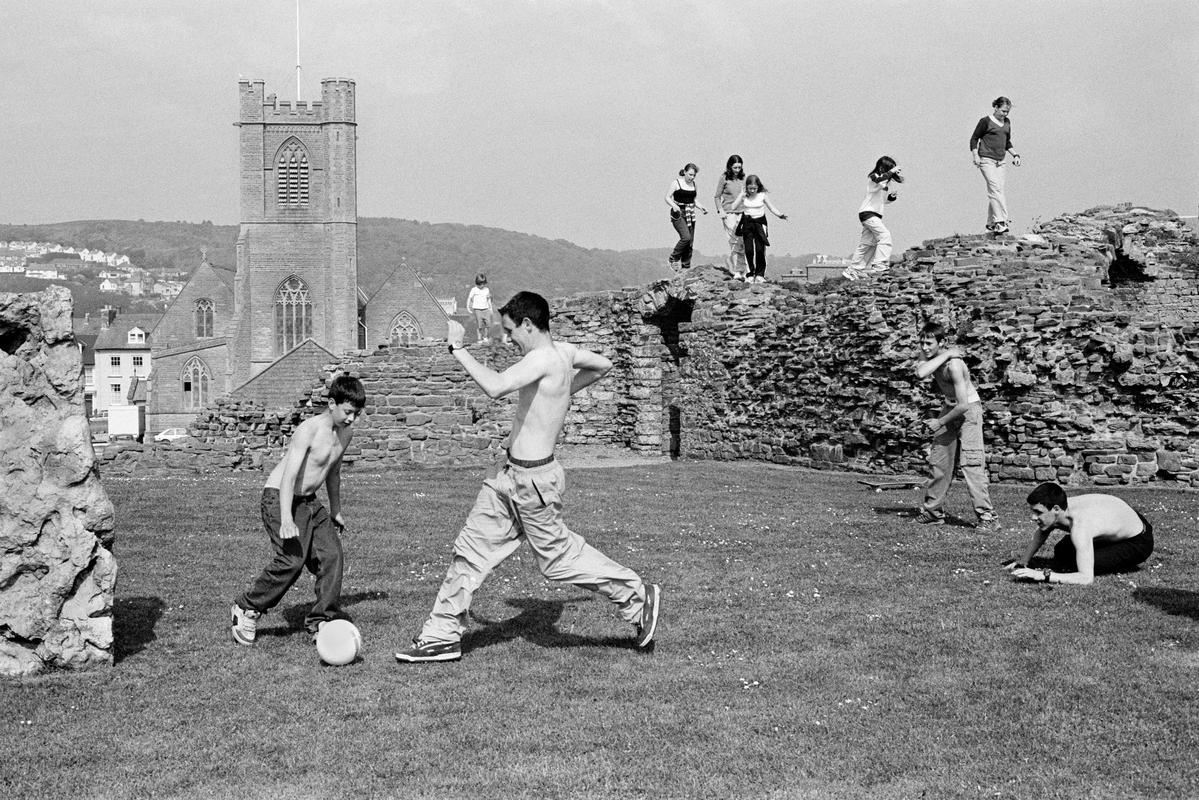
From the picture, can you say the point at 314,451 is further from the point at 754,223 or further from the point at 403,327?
the point at 403,327

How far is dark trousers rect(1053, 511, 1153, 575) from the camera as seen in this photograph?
30.5 ft

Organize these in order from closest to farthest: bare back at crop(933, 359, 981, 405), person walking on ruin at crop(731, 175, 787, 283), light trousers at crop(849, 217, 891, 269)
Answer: bare back at crop(933, 359, 981, 405)
light trousers at crop(849, 217, 891, 269)
person walking on ruin at crop(731, 175, 787, 283)

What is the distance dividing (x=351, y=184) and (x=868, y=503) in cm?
8898

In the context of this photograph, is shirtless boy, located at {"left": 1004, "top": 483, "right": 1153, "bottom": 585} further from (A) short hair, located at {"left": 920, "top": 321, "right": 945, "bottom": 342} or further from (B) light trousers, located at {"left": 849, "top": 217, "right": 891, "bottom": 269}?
(B) light trousers, located at {"left": 849, "top": 217, "right": 891, "bottom": 269}

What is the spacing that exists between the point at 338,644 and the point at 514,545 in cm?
119

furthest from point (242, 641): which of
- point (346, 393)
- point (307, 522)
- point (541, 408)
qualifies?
point (541, 408)

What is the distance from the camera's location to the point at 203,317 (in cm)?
10688

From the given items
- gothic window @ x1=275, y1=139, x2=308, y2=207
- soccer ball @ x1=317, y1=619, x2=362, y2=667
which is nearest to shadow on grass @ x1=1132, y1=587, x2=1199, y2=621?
soccer ball @ x1=317, y1=619, x2=362, y2=667

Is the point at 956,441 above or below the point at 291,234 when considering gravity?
below

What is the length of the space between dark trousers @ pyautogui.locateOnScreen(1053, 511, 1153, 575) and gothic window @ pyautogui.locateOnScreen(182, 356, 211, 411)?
95139 mm

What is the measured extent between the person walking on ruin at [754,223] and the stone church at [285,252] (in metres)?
75.9

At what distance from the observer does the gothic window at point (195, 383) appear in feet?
322

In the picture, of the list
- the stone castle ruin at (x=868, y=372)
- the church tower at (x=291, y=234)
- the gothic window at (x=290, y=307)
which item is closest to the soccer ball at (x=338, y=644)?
the stone castle ruin at (x=868, y=372)

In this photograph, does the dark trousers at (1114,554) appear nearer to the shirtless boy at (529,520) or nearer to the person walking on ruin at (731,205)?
the shirtless boy at (529,520)
